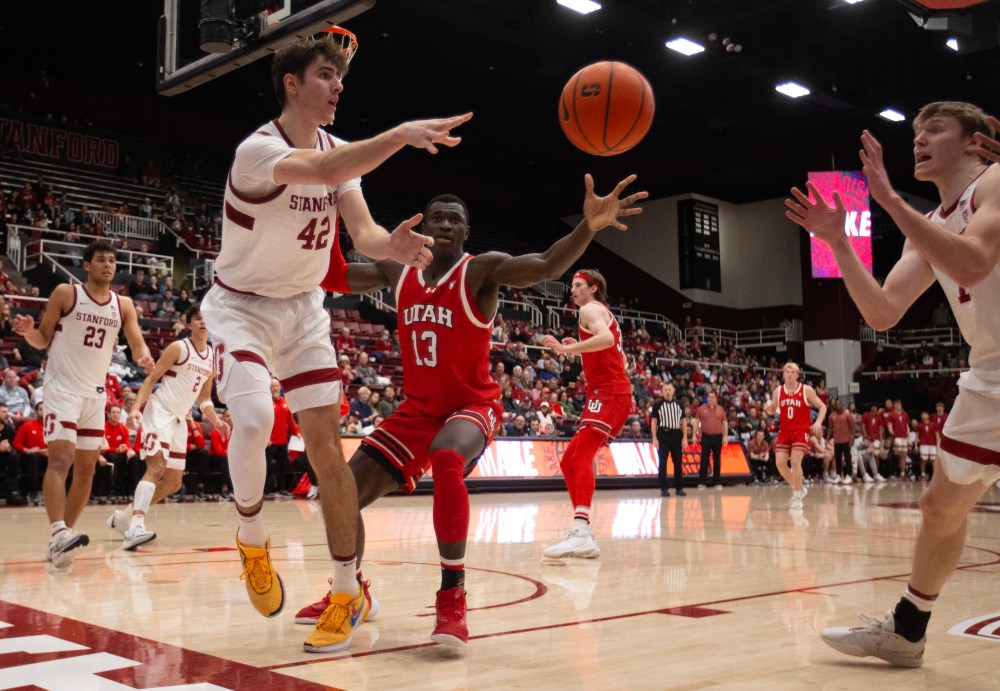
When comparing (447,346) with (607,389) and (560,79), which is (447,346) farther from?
(560,79)

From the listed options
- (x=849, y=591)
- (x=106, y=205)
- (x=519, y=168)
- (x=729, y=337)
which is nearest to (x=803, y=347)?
(x=729, y=337)

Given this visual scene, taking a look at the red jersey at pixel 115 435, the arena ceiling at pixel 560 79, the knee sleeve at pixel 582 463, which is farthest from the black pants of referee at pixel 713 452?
the knee sleeve at pixel 582 463

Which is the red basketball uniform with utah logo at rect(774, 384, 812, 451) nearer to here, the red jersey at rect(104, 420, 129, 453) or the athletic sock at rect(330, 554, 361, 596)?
the red jersey at rect(104, 420, 129, 453)

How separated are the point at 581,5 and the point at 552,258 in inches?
643

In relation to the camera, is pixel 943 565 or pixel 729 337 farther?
pixel 729 337

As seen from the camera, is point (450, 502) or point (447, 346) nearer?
point (450, 502)

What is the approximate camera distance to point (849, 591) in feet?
15.7

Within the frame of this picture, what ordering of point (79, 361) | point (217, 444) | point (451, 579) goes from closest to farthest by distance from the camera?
point (451, 579), point (79, 361), point (217, 444)

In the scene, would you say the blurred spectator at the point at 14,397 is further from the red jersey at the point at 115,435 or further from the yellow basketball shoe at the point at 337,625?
the yellow basketball shoe at the point at 337,625

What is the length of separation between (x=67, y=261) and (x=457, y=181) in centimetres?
1604

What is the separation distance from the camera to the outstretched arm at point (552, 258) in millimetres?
3766

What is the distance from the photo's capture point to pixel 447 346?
4043 millimetres

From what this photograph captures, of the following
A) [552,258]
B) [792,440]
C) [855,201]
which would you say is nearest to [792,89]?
[855,201]

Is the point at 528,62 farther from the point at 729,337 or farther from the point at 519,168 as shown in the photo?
the point at 729,337
